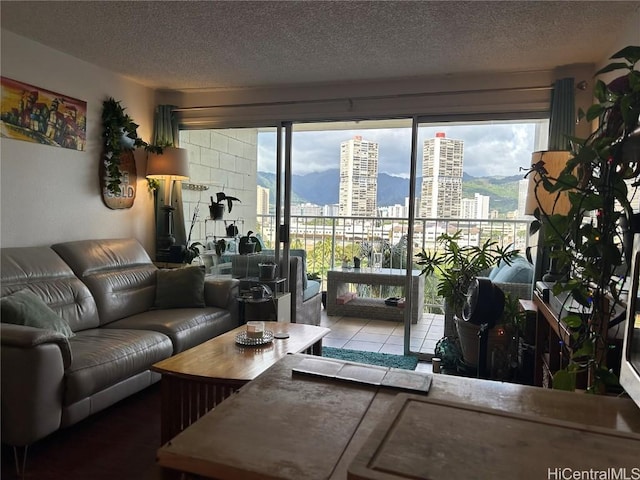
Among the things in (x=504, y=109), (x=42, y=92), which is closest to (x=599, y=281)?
(x=504, y=109)

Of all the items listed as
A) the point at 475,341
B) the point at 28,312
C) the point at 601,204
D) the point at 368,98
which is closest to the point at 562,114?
the point at 368,98

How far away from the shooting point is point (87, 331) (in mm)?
2801

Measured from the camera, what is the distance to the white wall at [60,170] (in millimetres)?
2922

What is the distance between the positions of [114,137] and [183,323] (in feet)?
5.82

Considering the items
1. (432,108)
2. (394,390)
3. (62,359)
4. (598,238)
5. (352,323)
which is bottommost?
(352,323)

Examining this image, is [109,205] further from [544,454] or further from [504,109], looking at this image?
[544,454]

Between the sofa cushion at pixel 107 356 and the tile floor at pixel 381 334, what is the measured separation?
5.79ft

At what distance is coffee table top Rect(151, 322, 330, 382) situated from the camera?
1.97 m

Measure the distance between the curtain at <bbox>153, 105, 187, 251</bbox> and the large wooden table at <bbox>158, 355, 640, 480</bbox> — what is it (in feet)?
11.5

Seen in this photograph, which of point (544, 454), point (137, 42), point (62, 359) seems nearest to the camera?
point (544, 454)

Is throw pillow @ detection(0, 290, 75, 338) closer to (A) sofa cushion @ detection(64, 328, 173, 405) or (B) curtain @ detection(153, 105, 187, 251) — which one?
(A) sofa cushion @ detection(64, 328, 173, 405)

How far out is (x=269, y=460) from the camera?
726mm

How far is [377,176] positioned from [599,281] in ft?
14.6

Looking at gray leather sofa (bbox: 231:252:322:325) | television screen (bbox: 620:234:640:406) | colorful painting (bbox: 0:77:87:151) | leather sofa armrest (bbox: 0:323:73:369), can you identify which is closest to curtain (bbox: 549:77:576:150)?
gray leather sofa (bbox: 231:252:322:325)
